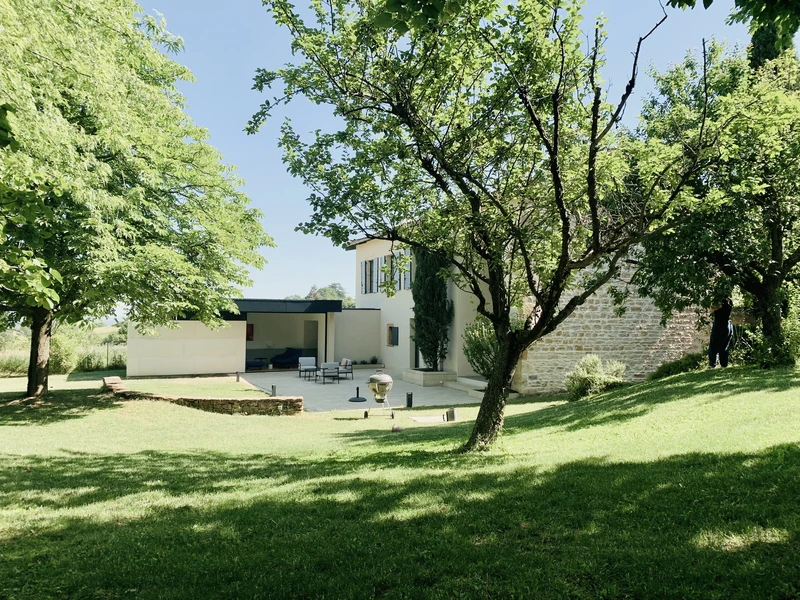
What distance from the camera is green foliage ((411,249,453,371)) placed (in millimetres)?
20328

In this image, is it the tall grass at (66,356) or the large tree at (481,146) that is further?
the tall grass at (66,356)

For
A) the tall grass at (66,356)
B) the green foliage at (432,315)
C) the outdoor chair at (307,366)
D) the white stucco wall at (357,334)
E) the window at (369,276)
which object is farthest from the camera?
the window at (369,276)

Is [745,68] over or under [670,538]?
over

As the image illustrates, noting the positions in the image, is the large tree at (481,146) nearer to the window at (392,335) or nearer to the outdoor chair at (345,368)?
the outdoor chair at (345,368)

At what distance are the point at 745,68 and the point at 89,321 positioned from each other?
15.9m

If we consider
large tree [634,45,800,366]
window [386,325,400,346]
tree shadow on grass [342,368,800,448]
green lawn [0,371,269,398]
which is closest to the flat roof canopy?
window [386,325,400,346]

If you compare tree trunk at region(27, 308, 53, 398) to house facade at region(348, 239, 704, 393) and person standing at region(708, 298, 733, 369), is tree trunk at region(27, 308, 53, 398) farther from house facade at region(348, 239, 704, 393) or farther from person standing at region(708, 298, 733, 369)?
person standing at region(708, 298, 733, 369)

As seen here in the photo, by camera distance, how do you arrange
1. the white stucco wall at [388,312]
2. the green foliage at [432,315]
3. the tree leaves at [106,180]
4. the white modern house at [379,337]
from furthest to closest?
the white stucco wall at [388,312] < the green foliage at [432,315] < the white modern house at [379,337] < the tree leaves at [106,180]

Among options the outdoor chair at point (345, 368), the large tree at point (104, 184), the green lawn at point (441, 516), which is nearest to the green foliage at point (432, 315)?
the outdoor chair at point (345, 368)

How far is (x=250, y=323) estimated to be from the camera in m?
29.3

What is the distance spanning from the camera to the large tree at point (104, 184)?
17.0 ft

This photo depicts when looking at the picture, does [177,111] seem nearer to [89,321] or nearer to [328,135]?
[89,321]

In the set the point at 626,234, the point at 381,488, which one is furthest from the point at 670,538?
the point at 626,234

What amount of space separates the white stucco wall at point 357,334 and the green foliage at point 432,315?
6396mm
